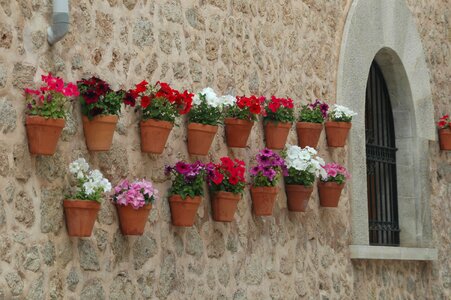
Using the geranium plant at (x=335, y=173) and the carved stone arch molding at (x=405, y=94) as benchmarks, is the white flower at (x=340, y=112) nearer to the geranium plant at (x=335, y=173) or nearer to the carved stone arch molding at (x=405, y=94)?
the geranium plant at (x=335, y=173)

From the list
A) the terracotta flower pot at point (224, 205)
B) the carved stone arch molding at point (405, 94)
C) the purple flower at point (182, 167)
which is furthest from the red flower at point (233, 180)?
the carved stone arch molding at point (405, 94)

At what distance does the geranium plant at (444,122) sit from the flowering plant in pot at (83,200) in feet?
18.3

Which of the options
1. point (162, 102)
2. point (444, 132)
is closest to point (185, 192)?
point (162, 102)

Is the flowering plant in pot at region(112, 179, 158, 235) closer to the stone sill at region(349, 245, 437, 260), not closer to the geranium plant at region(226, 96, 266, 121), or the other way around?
the geranium plant at region(226, 96, 266, 121)

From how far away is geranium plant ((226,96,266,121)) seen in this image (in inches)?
257

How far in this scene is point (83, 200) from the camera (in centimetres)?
525

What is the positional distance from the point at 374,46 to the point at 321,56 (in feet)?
3.58

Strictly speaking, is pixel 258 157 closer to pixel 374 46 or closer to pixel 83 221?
pixel 83 221

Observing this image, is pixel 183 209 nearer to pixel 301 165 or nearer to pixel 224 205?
pixel 224 205

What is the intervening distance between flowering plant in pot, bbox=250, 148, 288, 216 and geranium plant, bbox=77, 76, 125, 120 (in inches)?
66.6

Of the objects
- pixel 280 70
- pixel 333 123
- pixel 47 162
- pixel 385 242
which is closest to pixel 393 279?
pixel 385 242

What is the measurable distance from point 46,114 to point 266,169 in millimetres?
2263

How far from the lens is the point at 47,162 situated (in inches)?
206

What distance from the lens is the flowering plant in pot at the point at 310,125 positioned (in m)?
7.53
